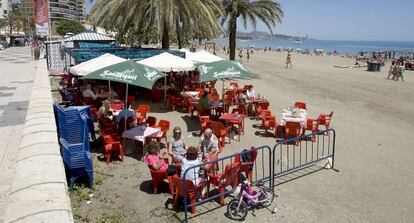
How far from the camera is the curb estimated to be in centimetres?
335

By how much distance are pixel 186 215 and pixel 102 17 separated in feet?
64.0

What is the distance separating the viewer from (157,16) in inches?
765

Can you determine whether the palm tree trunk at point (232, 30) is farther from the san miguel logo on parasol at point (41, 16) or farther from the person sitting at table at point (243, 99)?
the person sitting at table at point (243, 99)

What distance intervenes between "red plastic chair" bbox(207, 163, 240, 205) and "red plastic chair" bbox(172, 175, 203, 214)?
14.4 inches

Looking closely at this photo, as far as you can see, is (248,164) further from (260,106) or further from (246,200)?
(260,106)

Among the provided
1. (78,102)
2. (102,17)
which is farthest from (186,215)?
(102,17)

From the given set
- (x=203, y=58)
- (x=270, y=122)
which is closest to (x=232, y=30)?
(x=203, y=58)

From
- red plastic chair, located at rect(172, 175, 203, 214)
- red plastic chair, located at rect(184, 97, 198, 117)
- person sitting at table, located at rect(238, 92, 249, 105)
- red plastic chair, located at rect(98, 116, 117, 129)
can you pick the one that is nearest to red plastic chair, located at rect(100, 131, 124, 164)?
red plastic chair, located at rect(98, 116, 117, 129)

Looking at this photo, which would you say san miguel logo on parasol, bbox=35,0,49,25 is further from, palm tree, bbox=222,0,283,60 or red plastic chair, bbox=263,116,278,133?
red plastic chair, bbox=263,116,278,133

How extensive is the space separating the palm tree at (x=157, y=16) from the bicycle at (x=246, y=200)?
1413 cm

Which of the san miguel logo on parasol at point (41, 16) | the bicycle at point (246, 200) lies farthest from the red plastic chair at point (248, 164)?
the san miguel logo on parasol at point (41, 16)

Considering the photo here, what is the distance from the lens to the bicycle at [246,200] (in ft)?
21.5

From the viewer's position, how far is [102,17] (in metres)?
23.2

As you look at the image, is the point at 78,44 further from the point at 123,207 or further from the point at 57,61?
the point at 123,207
